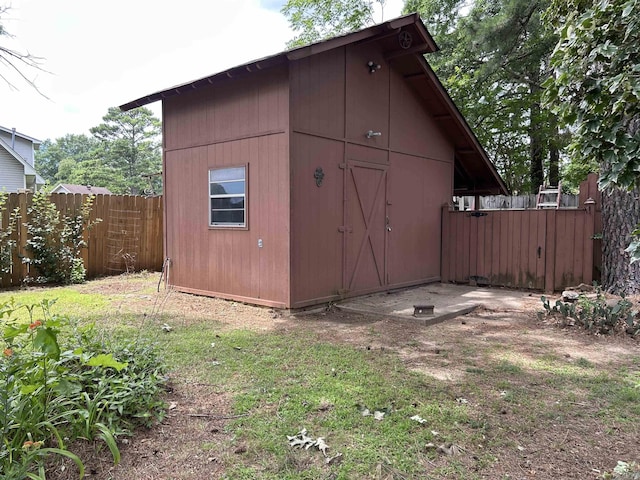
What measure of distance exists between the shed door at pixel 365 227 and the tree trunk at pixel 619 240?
339 centimetres

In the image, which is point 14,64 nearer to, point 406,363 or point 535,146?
point 406,363

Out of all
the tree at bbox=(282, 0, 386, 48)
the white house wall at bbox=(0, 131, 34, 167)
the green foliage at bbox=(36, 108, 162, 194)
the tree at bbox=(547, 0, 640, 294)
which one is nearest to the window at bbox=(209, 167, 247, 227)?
the tree at bbox=(547, 0, 640, 294)

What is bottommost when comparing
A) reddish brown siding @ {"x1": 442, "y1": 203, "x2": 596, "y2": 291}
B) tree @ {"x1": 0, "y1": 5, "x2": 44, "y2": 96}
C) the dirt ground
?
the dirt ground

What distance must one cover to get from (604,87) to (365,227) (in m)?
5.22

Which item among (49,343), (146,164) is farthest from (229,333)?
(146,164)

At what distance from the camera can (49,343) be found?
222 cm

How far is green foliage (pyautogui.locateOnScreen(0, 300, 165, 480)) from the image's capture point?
2.16 meters

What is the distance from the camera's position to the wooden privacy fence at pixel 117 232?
347 inches

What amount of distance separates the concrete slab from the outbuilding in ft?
0.95

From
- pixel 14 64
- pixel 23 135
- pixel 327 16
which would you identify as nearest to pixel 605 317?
pixel 14 64

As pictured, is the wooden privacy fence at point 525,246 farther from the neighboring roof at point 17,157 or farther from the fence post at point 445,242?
the neighboring roof at point 17,157

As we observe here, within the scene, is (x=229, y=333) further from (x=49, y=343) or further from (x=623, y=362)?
(x=623, y=362)

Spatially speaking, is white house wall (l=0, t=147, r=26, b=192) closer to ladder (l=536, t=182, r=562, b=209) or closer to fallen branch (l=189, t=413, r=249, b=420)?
ladder (l=536, t=182, r=562, b=209)

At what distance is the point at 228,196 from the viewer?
22.7 ft
